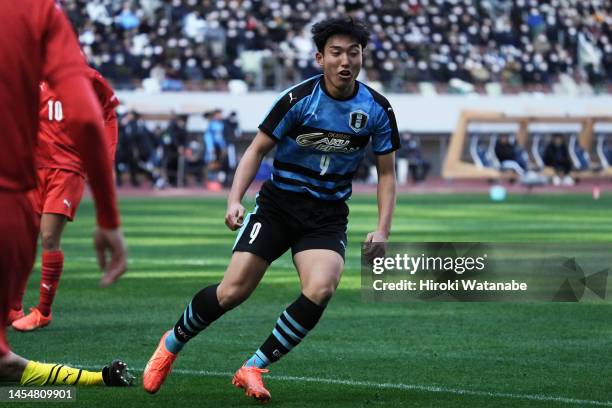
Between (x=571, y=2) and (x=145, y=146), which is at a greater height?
(x=571, y=2)

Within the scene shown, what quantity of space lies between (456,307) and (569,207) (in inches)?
651

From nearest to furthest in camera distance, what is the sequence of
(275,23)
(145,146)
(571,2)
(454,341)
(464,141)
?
(454,341) → (145,146) → (464,141) → (275,23) → (571,2)

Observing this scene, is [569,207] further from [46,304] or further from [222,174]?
[46,304]

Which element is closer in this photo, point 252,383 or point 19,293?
point 19,293

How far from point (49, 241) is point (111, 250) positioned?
18.1ft

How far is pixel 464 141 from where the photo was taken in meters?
40.4

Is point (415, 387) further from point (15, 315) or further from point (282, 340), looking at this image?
point (15, 315)

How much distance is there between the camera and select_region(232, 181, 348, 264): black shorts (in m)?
7.00

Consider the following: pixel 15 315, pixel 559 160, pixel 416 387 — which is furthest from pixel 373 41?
pixel 416 387

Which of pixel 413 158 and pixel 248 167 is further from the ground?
pixel 248 167

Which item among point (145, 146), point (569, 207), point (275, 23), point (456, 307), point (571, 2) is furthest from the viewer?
point (571, 2)

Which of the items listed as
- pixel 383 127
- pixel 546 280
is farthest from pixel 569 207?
pixel 383 127

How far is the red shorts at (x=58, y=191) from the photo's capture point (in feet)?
30.5

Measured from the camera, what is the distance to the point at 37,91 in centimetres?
420
